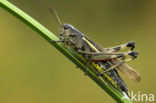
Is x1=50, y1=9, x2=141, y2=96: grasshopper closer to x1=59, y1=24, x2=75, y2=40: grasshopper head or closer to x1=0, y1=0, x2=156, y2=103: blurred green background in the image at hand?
x1=59, y1=24, x2=75, y2=40: grasshopper head

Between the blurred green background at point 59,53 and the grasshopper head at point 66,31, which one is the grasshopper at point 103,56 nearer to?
the grasshopper head at point 66,31

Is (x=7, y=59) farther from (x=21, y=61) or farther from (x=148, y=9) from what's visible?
(x=148, y=9)

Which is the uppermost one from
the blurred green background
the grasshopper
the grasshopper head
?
the blurred green background

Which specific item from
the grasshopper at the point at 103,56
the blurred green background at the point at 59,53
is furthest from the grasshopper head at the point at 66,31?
the blurred green background at the point at 59,53

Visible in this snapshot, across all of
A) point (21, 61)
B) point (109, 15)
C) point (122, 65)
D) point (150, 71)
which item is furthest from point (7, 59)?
point (122, 65)

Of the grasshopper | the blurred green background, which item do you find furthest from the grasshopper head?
the blurred green background

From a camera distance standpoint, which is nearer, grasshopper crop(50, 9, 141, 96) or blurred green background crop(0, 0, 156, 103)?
grasshopper crop(50, 9, 141, 96)
